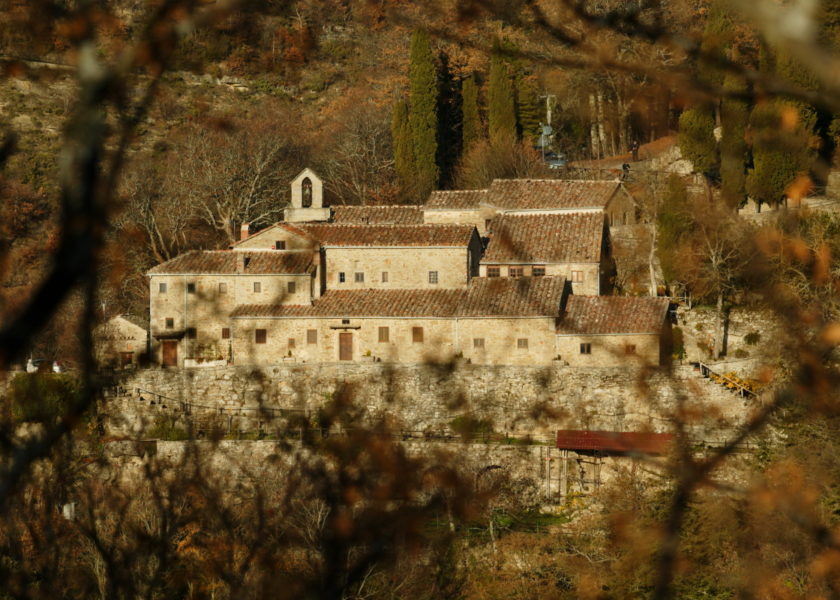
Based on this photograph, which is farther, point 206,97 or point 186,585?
point 206,97

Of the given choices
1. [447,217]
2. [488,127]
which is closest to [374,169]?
[488,127]

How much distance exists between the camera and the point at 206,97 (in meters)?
53.4

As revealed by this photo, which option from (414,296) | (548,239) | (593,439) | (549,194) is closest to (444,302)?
(414,296)

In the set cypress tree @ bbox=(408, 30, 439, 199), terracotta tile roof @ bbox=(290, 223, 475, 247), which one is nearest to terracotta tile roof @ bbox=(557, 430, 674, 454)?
terracotta tile roof @ bbox=(290, 223, 475, 247)

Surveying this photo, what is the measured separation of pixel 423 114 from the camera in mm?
38312

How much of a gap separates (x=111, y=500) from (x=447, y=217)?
15.9 meters

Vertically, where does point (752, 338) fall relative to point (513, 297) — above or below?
below

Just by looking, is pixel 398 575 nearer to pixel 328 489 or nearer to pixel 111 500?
pixel 328 489

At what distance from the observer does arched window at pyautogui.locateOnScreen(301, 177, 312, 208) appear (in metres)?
34.5

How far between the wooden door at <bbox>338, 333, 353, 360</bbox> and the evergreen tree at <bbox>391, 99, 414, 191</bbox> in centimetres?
1083

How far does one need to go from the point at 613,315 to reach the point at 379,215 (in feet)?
29.2

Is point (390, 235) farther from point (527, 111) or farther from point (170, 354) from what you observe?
point (527, 111)

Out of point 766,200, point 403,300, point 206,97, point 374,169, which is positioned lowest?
point 403,300

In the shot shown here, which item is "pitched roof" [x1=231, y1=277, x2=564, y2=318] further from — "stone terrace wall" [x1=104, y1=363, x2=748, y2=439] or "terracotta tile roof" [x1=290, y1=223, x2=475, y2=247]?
"stone terrace wall" [x1=104, y1=363, x2=748, y2=439]
